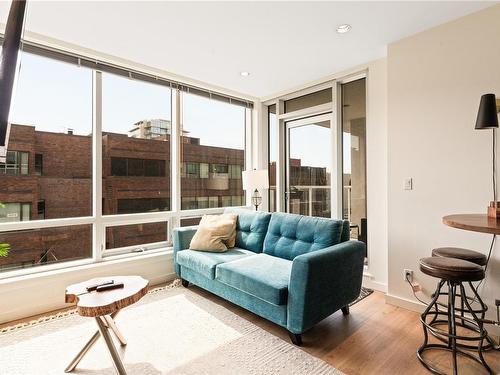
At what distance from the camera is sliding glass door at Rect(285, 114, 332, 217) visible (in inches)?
149

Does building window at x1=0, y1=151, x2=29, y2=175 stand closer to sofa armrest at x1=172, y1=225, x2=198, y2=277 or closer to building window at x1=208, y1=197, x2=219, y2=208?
sofa armrest at x1=172, y1=225, x2=198, y2=277

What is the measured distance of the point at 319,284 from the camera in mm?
2025

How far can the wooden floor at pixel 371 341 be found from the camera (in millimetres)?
1787

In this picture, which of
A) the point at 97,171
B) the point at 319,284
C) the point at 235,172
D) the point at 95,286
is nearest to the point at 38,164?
the point at 97,171

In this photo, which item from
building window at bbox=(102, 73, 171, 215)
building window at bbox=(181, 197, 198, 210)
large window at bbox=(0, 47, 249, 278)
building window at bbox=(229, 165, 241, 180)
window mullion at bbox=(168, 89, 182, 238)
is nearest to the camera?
large window at bbox=(0, 47, 249, 278)

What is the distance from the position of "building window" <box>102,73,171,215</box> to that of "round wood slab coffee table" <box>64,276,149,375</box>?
1.47 metres

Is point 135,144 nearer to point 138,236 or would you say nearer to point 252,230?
point 138,236

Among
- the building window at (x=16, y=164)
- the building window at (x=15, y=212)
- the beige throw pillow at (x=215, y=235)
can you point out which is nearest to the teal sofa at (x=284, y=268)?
the beige throw pillow at (x=215, y=235)

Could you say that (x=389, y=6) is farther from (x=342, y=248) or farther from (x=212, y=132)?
(x=212, y=132)

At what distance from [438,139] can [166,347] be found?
2.85 meters

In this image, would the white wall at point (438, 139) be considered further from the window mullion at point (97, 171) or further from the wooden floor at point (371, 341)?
the window mullion at point (97, 171)

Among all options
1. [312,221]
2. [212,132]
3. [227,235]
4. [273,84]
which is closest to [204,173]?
[212,132]

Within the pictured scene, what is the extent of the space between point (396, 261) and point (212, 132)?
2978mm

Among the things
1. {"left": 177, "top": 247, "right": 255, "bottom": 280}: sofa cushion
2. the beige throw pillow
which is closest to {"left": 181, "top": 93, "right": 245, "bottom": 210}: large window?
the beige throw pillow
